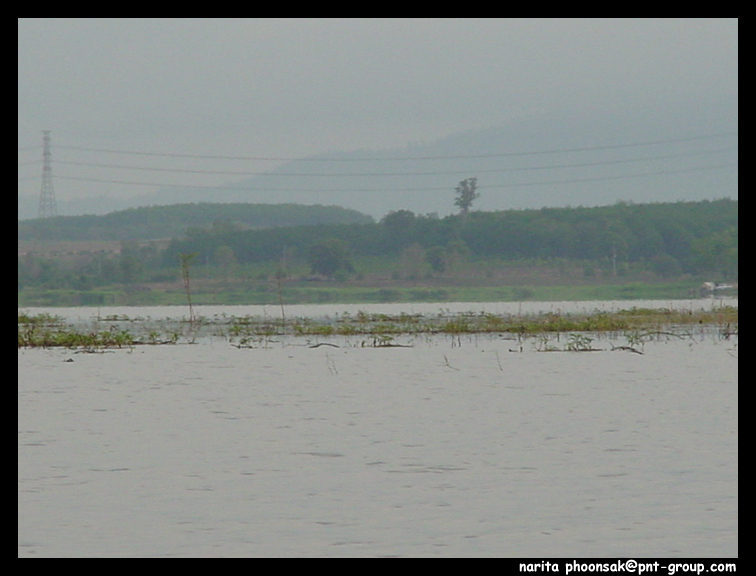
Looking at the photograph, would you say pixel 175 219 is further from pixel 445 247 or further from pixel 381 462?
pixel 381 462

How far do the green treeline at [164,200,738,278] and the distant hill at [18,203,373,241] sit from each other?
31.8 meters

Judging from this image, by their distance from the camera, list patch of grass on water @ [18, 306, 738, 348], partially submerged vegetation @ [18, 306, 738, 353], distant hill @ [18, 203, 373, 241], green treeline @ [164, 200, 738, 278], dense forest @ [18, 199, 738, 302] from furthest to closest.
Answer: distant hill @ [18, 203, 373, 241]
green treeline @ [164, 200, 738, 278]
dense forest @ [18, 199, 738, 302]
patch of grass on water @ [18, 306, 738, 348]
partially submerged vegetation @ [18, 306, 738, 353]

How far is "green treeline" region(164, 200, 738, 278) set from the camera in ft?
356

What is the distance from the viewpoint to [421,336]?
3131 centimetres

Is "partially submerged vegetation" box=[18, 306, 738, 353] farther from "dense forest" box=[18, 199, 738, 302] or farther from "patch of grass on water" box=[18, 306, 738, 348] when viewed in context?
"dense forest" box=[18, 199, 738, 302]

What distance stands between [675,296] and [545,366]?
6975 cm

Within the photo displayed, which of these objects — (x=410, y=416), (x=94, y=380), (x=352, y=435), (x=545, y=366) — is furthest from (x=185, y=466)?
(x=545, y=366)

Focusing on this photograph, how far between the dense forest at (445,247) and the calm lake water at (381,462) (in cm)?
8103

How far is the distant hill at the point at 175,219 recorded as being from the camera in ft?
488

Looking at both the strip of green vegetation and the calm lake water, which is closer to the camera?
the calm lake water

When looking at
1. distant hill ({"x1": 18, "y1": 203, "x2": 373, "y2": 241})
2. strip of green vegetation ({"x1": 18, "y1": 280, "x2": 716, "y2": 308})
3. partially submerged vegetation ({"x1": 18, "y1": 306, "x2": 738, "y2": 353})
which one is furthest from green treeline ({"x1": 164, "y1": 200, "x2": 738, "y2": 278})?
partially submerged vegetation ({"x1": 18, "y1": 306, "x2": 738, "y2": 353})

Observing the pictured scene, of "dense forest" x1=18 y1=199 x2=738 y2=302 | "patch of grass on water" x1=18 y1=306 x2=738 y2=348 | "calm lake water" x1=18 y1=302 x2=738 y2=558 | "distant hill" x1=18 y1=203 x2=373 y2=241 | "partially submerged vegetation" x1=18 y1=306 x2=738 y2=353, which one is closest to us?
"calm lake water" x1=18 y1=302 x2=738 y2=558

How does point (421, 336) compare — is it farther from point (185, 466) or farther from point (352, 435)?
point (185, 466)
